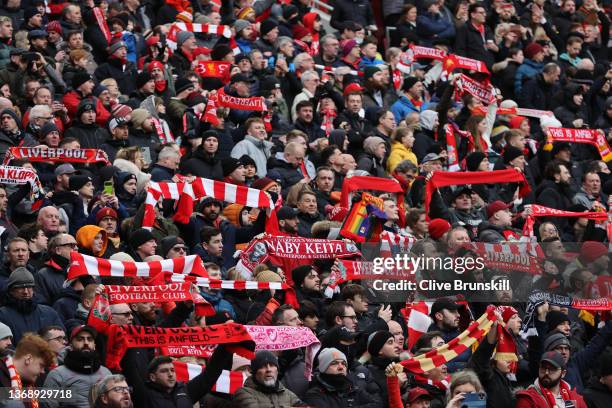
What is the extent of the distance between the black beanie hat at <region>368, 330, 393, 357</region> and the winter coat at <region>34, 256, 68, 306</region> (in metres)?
2.42

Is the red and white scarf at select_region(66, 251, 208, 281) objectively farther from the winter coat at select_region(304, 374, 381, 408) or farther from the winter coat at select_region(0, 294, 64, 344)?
the winter coat at select_region(304, 374, 381, 408)

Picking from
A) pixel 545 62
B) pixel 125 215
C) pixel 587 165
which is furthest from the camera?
pixel 545 62

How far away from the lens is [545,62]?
24.3 metres

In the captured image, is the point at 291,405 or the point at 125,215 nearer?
the point at 291,405

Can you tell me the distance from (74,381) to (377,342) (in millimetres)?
2608

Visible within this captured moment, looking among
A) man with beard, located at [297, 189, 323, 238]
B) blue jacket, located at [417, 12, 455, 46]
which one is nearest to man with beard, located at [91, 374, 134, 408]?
man with beard, located at [297, 189, 323, 238]

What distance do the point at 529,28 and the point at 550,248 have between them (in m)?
9.25

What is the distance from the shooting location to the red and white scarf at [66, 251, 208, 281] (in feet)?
44.0

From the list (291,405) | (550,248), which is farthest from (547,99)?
(291,405)

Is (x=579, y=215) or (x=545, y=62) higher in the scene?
(x=579, y=215)

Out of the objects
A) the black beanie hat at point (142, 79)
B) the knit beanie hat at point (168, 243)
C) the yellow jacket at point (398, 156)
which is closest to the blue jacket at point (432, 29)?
the yellow jacket at point (398, 156)

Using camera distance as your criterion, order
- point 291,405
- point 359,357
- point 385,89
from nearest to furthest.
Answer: point 291,405, point 359,357, point 385,89

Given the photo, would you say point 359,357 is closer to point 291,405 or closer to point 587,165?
point 291,405

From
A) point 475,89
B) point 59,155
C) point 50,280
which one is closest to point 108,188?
point 59,155
